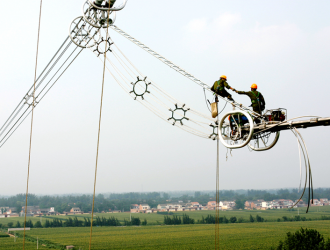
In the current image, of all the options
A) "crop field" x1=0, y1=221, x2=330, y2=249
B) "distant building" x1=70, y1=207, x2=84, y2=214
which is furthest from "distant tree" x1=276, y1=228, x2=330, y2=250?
"distant building" x1=70, y1=207, x2=84, y2=214

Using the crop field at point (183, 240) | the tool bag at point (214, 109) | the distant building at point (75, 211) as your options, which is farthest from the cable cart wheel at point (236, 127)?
the distant building at point (75, 211)

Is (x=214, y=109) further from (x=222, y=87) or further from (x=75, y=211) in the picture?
(x=75, y=211)

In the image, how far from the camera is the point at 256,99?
11656 millimetres

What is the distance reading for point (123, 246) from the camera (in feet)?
235

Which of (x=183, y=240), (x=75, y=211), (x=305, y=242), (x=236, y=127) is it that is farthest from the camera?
(x=75, y=211)

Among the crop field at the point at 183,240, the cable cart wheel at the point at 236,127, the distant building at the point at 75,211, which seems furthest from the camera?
the distant building at the point at 75,211

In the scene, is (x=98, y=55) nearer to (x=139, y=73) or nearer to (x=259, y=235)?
(x=139, y=73)

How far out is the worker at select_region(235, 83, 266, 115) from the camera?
38.1 feet

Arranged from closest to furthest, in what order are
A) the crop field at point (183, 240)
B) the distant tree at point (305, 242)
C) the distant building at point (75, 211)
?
the distant tree at point (305, 242) < the crop field at point (183, 240) < the distant building at point (75, 211)

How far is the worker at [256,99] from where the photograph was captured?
11602mm

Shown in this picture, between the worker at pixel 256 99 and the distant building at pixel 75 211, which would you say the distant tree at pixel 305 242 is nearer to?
the worker at pixel 256 99

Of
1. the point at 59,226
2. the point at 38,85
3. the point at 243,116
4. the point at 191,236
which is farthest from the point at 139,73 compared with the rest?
the point at 59,226

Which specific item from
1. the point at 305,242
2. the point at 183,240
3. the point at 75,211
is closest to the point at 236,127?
the point at 305,242

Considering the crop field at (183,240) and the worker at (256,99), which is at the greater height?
the worker at (256,99)
